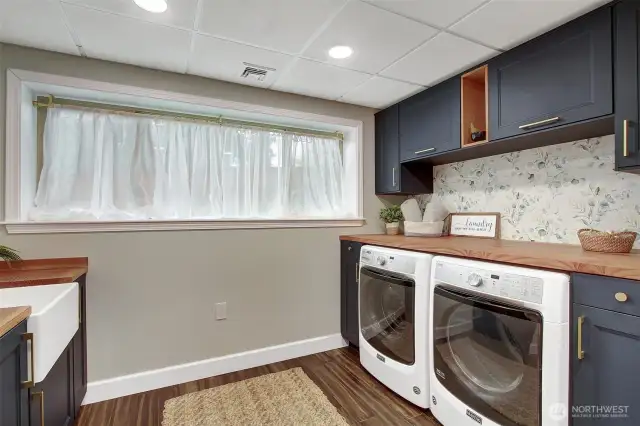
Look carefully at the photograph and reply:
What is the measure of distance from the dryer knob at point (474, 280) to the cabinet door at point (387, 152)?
1351mm

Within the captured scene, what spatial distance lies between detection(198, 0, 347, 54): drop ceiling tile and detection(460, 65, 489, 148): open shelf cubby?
1139 millimetres

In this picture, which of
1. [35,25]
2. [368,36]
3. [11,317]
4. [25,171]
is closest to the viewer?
[11,317]

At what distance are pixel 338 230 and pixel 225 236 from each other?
98 centimetres

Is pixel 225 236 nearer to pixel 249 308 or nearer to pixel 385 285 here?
pixel 249 308

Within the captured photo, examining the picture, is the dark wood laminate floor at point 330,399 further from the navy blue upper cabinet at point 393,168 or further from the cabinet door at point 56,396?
the navy blue upper cabinet at point 393,168

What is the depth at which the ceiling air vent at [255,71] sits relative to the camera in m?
2.07

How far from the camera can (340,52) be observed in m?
1.90

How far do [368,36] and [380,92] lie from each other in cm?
83

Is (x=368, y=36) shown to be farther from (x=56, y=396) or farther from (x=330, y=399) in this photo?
(x=56, y=396)

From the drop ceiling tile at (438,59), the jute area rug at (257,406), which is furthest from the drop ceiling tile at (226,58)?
the jute area rug at (257,406)

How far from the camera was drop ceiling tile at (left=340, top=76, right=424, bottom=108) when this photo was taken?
2350mm

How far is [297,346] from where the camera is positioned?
257cm

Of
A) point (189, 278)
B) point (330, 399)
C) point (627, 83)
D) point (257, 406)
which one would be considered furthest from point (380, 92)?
point (257, 406)

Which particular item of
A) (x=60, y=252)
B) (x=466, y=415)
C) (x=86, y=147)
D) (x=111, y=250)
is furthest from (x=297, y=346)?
(x=86, y=147)
